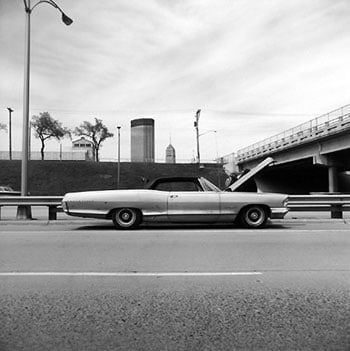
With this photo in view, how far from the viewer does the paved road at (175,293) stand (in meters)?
3.71

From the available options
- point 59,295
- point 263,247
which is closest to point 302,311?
point 59,295

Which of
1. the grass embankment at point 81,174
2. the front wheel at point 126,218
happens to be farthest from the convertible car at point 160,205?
the grass embankment at point 81,174

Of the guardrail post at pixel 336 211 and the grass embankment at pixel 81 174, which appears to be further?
the grass embankment at pixel 81 174

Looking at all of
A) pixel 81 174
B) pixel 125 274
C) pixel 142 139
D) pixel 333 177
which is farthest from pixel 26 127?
pixel 142 139

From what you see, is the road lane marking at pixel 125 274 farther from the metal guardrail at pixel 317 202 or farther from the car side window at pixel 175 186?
the metal guardrail at pixel 317 202

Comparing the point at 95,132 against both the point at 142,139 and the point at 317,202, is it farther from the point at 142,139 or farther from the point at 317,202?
the point at 317,202

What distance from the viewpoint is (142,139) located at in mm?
83625

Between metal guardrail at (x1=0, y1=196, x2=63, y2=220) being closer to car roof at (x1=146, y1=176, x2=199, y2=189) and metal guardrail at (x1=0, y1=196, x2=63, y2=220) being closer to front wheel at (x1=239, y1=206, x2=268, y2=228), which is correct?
car roof at (x1=146, y1=176, x2=199, y2=189)

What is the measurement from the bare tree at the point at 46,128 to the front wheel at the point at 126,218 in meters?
61.2

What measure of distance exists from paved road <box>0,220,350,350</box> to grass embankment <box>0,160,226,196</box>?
151 feet

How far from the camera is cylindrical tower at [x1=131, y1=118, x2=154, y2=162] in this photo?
8200 cm

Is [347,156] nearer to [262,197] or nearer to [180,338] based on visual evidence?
[262,197]

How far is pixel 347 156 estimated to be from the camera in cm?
3959

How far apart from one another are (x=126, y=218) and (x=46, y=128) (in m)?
63.3
